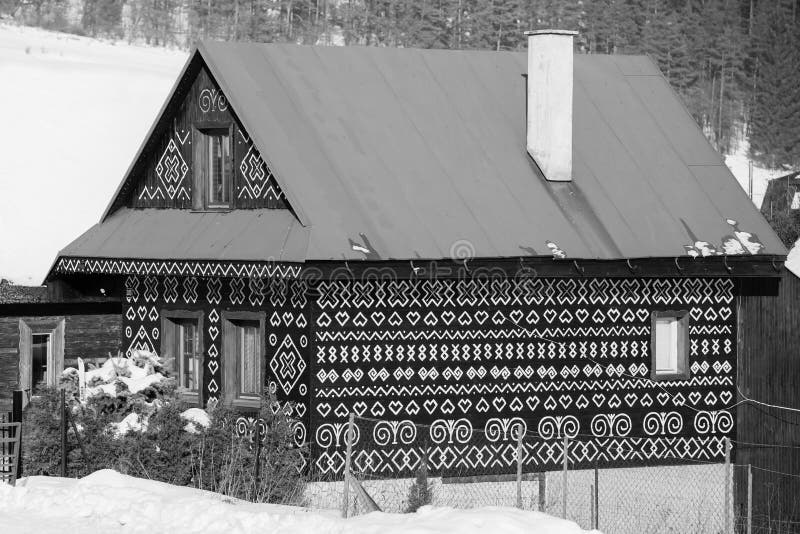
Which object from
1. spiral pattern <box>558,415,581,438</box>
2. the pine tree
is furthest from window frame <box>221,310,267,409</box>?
the pine tree

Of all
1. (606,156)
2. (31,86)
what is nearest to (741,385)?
(606,156)

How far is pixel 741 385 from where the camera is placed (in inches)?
930

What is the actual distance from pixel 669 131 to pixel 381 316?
6.41 metres

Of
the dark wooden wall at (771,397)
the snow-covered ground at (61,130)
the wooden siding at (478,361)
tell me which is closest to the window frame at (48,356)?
the wooden siding at (478,361)

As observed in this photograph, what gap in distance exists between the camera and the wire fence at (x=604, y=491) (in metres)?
20.6

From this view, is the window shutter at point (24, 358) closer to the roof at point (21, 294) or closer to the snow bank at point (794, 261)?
the roof at point (21, 294)

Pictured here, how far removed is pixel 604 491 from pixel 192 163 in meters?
7.17

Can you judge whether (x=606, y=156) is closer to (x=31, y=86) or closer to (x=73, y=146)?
(x=73, y=146)

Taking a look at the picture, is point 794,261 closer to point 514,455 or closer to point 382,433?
point 514,455

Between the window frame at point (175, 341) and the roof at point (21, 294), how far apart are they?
420 cm

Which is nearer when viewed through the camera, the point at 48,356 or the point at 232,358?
the point at 232,358

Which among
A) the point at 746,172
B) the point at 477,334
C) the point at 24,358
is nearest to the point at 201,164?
the point at 477,334

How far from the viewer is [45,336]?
2711 cm

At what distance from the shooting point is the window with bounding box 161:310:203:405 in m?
22.7
